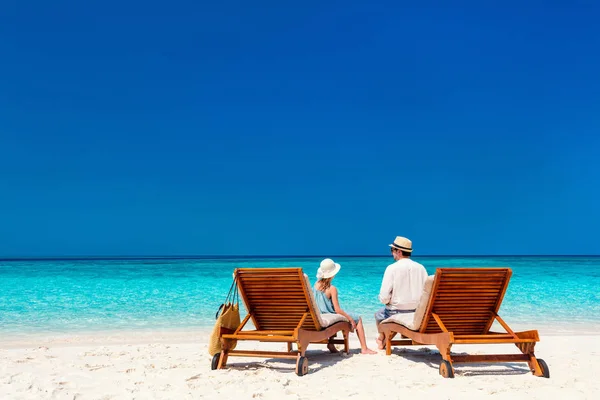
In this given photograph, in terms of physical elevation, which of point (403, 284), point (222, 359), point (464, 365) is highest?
point (403, 284)

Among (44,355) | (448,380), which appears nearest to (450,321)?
(448,380)

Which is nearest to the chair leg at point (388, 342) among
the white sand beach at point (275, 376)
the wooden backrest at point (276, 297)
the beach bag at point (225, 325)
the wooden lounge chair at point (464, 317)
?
the white sand beach at point (275, 376)

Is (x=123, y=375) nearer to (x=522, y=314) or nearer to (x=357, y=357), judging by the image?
(x=357, y=357)

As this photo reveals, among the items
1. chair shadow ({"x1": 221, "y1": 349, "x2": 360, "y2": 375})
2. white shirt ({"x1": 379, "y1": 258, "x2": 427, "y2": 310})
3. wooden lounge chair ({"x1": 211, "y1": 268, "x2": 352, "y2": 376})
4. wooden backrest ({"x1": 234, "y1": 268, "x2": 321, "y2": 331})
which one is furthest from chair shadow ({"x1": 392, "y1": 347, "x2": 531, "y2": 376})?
wooden backrest ({"x1": 234, "y1": 268, "x2": 321, "y2": 331})

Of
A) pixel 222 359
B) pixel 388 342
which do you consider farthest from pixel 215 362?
pixel 388 342

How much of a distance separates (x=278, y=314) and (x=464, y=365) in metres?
2.04

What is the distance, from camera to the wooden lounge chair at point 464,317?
4.77 metres

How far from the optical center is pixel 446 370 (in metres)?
4.73

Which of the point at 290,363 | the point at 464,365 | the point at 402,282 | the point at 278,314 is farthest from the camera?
the point at 402,282

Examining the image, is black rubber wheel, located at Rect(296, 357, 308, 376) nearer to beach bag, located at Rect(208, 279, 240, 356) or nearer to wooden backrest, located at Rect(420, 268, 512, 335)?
beach bag, located at Rect(208, 279, 240, 356)

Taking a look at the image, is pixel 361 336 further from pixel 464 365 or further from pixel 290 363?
pixel 464 365

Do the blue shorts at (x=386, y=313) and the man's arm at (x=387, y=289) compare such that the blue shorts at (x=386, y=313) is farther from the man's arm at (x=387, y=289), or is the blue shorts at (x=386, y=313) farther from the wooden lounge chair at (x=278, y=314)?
the wooden lounge chair at (x=278, y=314)

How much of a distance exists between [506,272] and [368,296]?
31.1 feet

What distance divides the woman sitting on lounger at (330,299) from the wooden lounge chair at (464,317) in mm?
827
